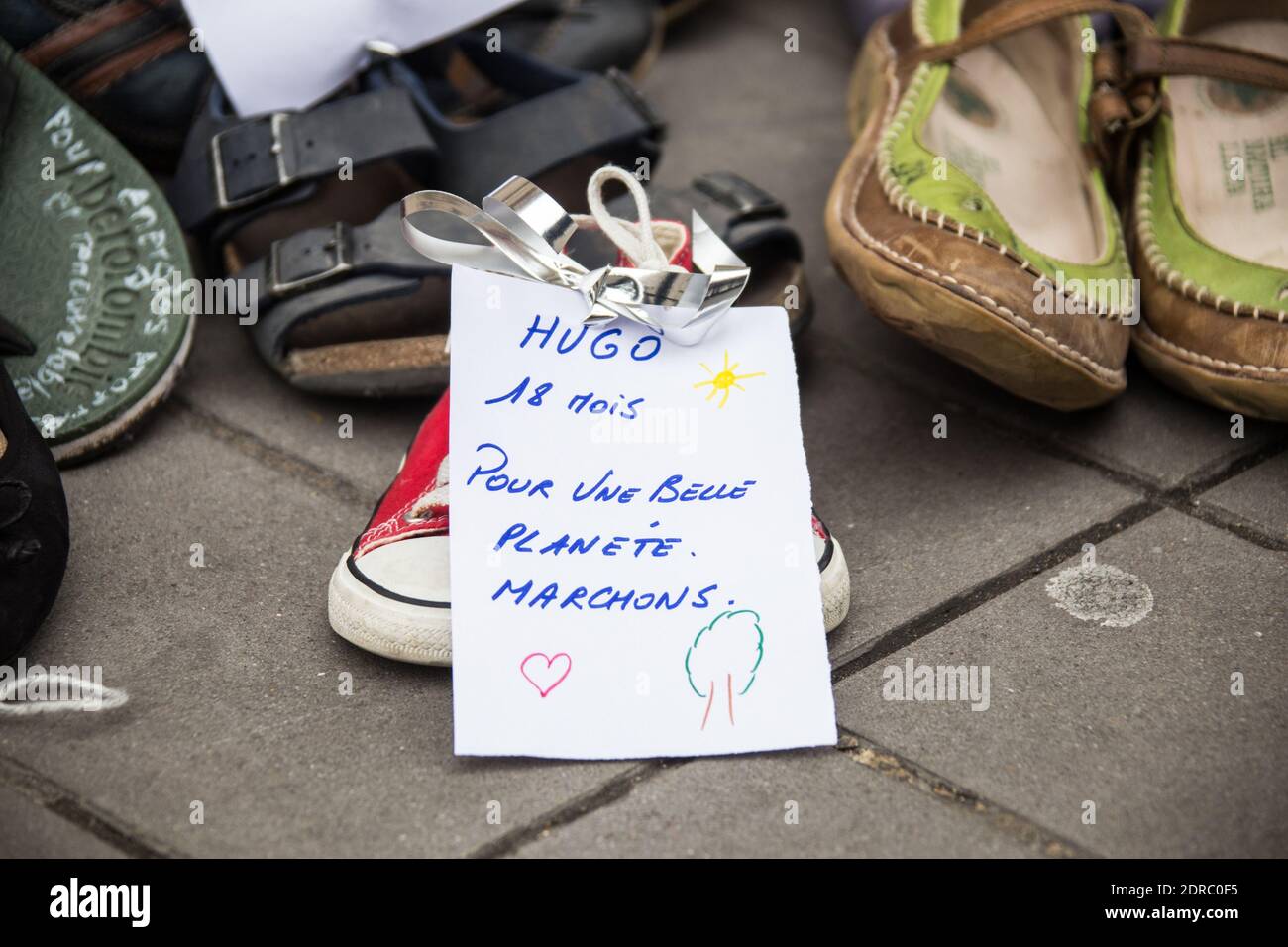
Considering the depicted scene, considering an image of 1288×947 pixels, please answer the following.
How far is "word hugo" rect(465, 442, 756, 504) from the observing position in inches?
34.8

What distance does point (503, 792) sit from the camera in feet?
2.72

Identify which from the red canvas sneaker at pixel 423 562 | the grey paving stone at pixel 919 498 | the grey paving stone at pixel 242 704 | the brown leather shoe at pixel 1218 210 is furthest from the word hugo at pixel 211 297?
the brown leather shoe at pixel 1218 210

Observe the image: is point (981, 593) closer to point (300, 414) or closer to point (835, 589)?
point (835, 589)

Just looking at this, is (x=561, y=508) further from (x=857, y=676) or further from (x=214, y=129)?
(x=214, y=129)

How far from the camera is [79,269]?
3.80ft

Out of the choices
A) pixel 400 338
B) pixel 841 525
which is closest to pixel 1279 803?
pixel 841 525

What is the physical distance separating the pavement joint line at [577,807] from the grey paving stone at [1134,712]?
16cm

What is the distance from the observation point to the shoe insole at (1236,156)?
50.1 inches

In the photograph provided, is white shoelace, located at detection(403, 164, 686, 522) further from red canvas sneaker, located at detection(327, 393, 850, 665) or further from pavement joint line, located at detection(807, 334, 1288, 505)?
pavement joint line, located at detection(807, 334, 1288, 505)

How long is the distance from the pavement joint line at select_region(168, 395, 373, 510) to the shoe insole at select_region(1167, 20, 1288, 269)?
887 mm

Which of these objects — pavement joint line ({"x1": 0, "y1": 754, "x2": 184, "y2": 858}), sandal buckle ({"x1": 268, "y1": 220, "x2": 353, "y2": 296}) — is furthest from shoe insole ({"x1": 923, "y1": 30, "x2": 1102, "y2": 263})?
pavement joint line ({"x1": 0, "y1": 754, "x2": 184, "y2": 858})

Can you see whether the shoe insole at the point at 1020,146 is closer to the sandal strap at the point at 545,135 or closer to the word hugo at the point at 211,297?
the sandal strap at the point at 545,135

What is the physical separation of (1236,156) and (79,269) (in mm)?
1212
